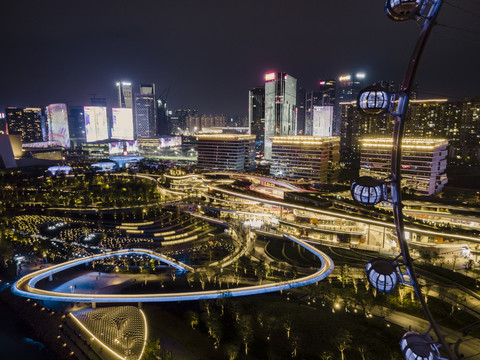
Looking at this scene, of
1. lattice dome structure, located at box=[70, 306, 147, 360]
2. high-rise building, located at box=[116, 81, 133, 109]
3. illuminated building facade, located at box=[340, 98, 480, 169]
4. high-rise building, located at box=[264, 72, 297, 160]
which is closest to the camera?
lattice dome structure, located at box=[70, 306, 147, 360]

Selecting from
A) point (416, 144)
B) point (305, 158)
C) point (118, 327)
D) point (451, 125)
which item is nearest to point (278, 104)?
point (305, 158)

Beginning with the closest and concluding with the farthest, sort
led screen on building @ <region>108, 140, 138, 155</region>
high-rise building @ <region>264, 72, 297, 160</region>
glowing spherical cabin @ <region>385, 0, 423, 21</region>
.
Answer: glowing spherical cabin @ <region>385, 0, 423, 21</region>
high-rise building @ <region>264, 72, 297, 160</region>
led screen on building @ <region>108, 140, 138, 155</region>

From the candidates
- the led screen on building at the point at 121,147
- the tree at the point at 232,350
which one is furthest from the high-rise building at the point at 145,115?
the tree at the point at 232,350

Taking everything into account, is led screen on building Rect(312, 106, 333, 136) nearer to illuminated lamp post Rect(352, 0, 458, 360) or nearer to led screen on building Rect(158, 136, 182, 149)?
led screen on building Rect(158, 136, 182, 149)

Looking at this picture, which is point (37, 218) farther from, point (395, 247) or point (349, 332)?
point (395, 247)

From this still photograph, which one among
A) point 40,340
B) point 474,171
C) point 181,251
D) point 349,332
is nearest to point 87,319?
point 40,340

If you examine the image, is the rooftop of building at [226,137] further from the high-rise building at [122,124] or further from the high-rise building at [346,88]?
the high-rise building at [346,88]

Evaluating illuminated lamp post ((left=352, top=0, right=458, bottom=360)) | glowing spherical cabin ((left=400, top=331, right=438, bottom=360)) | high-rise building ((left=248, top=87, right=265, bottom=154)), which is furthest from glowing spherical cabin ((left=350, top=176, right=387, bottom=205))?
high-rise building ((left=248, top=87, right=265, bottom=154))
